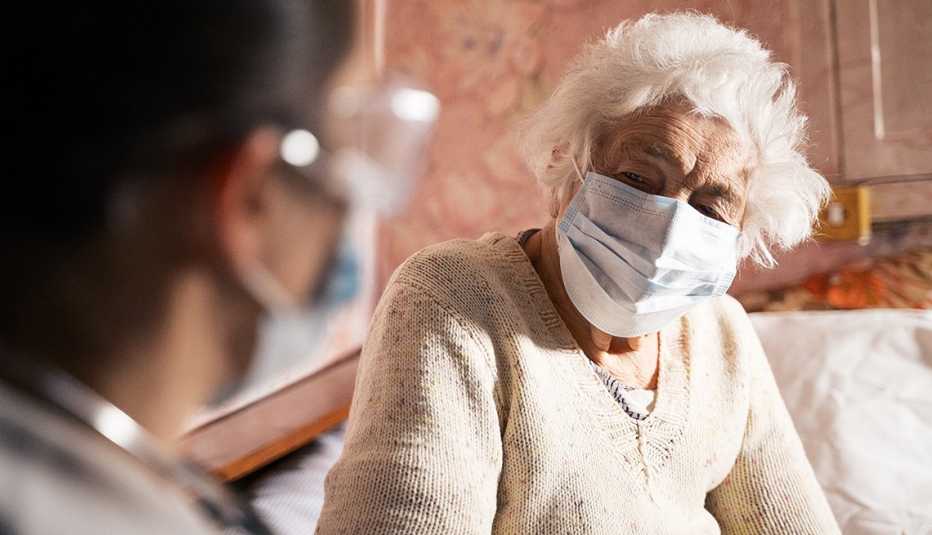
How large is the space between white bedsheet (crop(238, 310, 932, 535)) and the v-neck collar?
17.8 inches

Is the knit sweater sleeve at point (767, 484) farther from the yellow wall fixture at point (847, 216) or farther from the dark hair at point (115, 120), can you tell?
the dark hair at point (115, 120)

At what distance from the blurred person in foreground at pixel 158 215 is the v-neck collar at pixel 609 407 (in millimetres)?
863

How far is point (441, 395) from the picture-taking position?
937mm

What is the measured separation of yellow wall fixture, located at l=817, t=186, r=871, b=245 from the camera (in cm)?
178

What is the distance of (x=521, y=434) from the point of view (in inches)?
39.0

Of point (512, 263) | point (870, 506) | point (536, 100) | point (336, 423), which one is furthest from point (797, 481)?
point (536, 100)

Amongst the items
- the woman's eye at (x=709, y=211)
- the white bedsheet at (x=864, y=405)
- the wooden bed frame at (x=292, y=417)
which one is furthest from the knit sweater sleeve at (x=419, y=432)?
the white bedsheet at (x=864, y=405)

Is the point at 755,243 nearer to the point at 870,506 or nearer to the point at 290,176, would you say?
the point at 870,506

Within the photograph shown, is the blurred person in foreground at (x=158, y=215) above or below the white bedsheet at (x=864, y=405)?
above

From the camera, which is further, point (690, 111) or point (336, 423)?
point (336, 423)

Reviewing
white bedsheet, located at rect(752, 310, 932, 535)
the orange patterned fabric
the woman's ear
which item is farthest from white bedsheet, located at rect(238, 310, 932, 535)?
the woman's ear

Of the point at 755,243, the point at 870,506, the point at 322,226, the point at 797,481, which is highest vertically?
the point at 322,226

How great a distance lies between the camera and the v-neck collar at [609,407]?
42.7 inches

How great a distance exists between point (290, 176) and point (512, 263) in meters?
0.90
